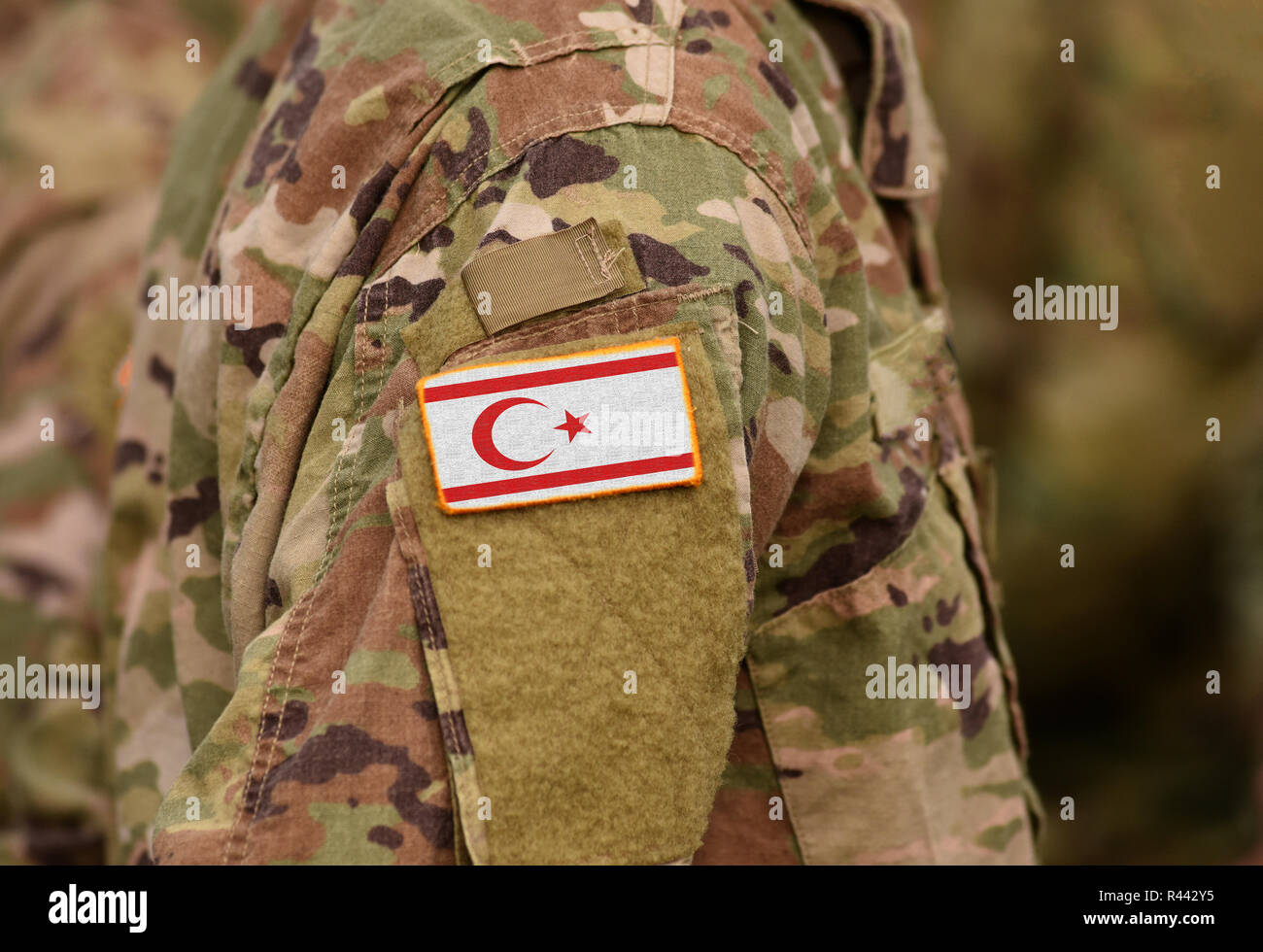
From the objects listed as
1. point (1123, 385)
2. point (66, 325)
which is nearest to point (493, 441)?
point (66, 325)

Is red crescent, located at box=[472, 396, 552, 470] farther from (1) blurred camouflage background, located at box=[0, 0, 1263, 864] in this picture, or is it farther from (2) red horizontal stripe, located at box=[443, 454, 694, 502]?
(1) blurred camouflage background, located at box=[0, 0, 1263, 864]

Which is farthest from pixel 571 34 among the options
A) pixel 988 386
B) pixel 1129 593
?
pixel 1129 593

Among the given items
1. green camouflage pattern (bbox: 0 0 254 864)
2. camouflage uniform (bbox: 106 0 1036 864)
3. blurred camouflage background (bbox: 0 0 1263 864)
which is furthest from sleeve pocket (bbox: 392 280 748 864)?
blurred camouflage background (bbox: 0 0 1263 864)

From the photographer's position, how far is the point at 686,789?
53 centimetres

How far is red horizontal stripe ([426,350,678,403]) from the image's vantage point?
513mm

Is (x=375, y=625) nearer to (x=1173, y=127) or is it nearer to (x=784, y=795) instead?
(x=784, y=795)

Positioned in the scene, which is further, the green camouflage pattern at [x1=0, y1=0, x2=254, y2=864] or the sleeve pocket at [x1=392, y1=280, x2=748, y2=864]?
the green camouflage pattern at [x1=0, y1=0, x2=254, y2=864]

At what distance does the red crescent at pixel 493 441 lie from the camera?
20.1 inches

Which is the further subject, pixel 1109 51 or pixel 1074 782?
pixel 1074 782

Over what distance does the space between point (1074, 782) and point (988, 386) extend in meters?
Answer: 0.78

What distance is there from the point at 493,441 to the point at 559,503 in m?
0.04
